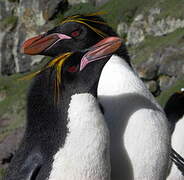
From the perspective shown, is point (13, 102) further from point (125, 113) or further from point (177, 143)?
point (125, 113)

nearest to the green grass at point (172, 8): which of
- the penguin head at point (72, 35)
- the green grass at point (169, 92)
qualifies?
the green grass at point (169, 92)

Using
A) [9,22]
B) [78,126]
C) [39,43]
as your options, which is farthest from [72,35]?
[9,22]

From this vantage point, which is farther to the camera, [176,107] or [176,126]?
[176,107]

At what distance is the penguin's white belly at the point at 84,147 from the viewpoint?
5.86 feet

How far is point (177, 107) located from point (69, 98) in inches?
106

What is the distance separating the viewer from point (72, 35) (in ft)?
7.50

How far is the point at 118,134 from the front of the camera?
206 centimetres

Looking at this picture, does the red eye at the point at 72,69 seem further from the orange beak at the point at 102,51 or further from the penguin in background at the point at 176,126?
the penguin in background at the point at 176,126

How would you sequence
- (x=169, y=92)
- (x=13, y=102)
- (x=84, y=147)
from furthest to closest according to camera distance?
(x=13, y=102), (x=169, y=92), (x=84, y=147)

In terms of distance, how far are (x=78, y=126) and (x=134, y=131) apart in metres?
0.35

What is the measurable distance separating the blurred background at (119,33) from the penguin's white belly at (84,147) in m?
1.04

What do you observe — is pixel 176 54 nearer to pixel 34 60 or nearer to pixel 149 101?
pixel 149 101

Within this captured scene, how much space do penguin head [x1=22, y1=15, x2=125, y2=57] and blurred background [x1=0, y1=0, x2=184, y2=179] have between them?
0.38m

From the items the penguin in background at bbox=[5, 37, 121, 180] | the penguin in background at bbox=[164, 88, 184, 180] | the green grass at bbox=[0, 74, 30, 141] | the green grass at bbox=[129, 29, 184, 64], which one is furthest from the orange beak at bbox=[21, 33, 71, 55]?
the green grass at bbox=[0, 74, 30, 141]
